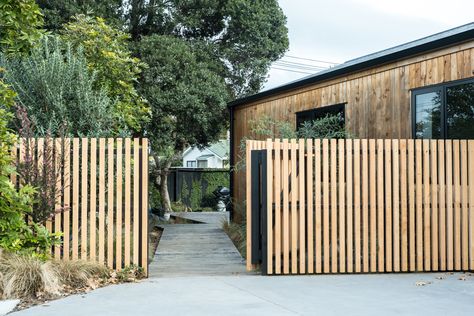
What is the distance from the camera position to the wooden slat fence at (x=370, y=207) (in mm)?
6781

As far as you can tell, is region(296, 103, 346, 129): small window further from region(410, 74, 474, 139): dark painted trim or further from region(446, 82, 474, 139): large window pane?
region(446, 82, 474, 139): large window pane

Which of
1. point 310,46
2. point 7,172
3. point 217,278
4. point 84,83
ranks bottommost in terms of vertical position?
point 217,278

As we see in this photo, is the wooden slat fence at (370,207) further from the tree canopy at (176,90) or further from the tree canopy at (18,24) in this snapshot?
the tree canopy at (176,90)

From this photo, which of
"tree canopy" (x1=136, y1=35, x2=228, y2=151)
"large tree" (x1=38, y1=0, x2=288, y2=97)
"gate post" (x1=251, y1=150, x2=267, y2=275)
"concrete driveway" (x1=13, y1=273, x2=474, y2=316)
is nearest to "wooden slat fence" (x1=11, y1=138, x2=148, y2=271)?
"concrete driveway" (x1=13, y1=273, x2=474, y2=316)

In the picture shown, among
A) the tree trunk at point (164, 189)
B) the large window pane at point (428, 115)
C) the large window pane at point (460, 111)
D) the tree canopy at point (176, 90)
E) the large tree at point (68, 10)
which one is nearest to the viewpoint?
the large window pane at point (460, 111)

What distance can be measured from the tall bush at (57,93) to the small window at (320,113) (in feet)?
14.2

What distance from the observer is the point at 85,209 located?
6.46 metres

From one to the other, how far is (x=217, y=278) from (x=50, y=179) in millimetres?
2444

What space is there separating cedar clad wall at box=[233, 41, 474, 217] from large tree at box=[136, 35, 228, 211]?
3.98m

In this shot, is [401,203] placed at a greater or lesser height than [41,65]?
lesser

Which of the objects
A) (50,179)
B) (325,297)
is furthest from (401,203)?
(50,179)

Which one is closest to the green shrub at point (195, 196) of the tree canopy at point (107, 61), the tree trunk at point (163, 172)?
the tree trunk at point (163, 172)

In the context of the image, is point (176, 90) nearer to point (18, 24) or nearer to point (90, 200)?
point (18, 24)

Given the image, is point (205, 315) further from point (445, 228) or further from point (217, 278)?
point (445, 228)
